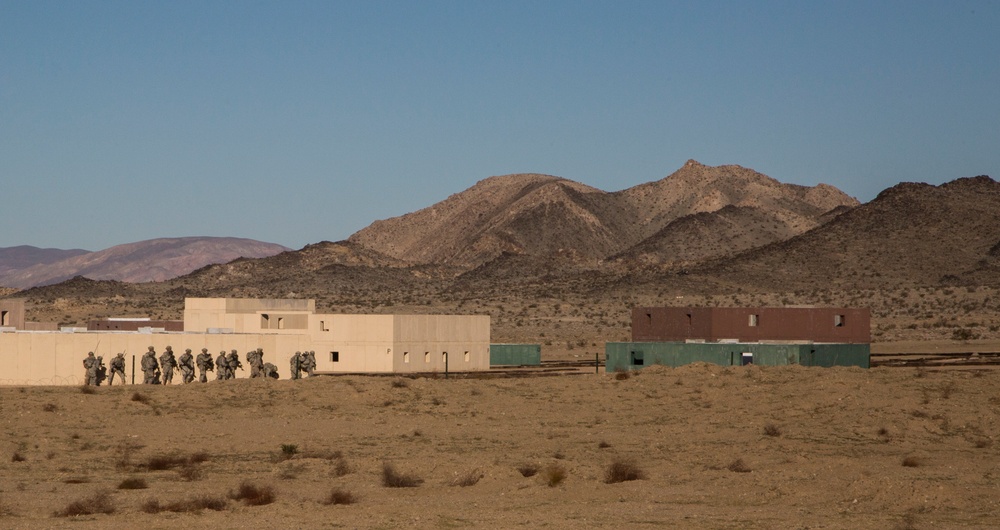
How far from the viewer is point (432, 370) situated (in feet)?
282

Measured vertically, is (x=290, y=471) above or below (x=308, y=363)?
below

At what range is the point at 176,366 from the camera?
65.6 meters

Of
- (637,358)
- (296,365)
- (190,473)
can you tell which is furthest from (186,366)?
(190,473)

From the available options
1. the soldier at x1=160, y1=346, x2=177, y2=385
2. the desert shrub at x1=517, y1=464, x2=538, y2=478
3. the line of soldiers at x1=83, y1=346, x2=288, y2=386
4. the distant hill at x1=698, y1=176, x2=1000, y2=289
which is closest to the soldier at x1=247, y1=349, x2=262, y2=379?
the line of soldiers at x1=83, y1=346, x2=288, y2=386

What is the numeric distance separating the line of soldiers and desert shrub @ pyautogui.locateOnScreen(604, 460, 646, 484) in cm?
3238

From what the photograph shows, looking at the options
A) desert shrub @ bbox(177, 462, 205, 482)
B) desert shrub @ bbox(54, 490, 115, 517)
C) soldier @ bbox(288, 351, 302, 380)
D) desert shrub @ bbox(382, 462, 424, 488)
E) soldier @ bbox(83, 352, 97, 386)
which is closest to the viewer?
desert shrub @ bbox(54, 490, 115, 517)

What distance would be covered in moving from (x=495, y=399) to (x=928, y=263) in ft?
399

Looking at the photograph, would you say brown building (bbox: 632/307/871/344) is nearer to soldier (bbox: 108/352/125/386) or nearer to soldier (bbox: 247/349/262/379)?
soldier (bbox: 247/349/262/379)

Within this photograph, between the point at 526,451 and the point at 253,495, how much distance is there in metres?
11.9

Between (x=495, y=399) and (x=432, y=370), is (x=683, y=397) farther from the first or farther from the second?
(x=432, y=370)

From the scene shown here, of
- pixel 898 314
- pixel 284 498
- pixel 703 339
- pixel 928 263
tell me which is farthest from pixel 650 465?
pixel 928 263

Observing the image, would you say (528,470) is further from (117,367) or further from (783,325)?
(783,325)

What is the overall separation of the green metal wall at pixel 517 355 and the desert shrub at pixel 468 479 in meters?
58.4

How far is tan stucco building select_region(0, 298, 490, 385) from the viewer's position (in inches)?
2591
